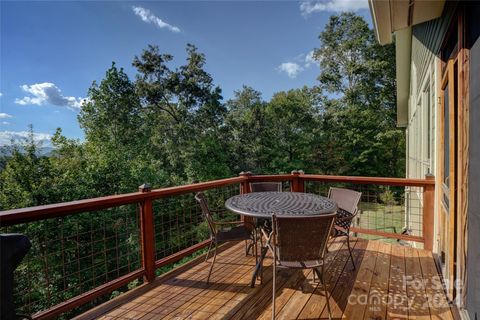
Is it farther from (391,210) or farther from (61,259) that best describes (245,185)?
(391,210)

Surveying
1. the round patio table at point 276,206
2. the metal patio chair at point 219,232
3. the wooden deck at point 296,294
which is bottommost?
the wooden deck at point 296,294

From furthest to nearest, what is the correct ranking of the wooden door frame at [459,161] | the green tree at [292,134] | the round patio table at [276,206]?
the green tree at [292,134]
the round patio table at [276,206]
the wooden door frame at [459,161]

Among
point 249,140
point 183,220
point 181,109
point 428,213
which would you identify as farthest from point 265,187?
point 249,140

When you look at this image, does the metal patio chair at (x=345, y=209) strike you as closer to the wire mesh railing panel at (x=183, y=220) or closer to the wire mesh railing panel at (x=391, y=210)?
the wire mesh railing panel at (x=391, y=210)

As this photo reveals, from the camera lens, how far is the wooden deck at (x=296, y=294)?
2307mm

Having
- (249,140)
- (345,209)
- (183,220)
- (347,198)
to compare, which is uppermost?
(249,140)

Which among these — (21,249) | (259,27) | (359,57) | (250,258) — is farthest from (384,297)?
(359,57)

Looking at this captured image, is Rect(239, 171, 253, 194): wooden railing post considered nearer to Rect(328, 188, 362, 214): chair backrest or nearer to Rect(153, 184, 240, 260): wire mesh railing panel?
Rect(153, 184, 240, 260): wire mesh railing panel

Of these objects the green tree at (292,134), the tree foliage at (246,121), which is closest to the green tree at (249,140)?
the tree foliage at (246,121)

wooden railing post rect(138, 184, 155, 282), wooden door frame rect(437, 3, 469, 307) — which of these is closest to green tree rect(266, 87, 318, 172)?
wooden railing post rect(138, 184, 155, 282)

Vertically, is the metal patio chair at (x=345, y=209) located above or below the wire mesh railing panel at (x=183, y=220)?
above

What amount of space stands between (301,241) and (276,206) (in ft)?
1.99

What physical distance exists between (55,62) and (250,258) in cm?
1804

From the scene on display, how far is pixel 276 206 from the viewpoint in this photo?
2.74 metres
